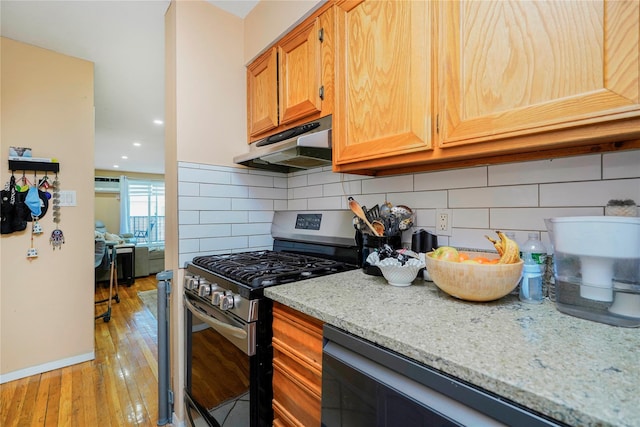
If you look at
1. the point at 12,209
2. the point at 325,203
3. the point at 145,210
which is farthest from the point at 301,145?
the point at 145,210

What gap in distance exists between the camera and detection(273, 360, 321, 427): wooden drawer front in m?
0.87

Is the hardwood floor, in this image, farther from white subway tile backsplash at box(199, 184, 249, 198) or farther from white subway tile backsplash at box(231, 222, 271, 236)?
white subway tile backsplash at box(199, 184, 249, 198)

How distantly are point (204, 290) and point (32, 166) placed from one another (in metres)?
1.97

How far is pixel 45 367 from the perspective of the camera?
2.19 metres

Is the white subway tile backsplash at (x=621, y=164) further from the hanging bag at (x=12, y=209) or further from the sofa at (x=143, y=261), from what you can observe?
the sofa at (x=143, y=261)

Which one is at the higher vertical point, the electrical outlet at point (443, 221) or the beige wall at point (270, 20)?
the beige wall at point (270, 20)

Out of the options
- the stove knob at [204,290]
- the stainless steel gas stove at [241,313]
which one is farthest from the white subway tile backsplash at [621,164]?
the stove knob at [204,290]

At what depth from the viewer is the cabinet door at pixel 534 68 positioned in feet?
2.05

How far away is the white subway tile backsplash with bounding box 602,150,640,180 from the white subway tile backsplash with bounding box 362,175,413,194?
648 mm

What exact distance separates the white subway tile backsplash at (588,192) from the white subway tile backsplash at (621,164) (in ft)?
0.06

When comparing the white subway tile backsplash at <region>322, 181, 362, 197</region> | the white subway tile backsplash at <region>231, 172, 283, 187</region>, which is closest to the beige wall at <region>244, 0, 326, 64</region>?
the white subway tile backsplash at <region>231, 172, 283, 187</region>

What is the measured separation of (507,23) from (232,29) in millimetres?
1639

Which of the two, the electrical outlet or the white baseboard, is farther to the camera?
the white baseboard

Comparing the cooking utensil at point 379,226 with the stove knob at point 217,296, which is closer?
the stove knob at point 217,296
